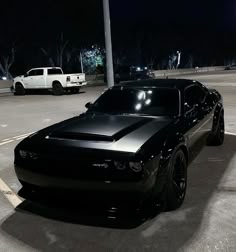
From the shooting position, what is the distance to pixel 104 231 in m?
3.93

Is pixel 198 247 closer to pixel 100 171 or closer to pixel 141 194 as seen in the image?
pixel 141 194

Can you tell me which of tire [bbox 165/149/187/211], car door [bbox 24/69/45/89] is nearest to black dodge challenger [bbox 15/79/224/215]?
tire [bbox 165/149/187/211]

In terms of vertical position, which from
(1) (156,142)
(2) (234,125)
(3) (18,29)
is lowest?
(2) (234,125)

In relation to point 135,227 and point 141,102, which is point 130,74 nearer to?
point 141,102

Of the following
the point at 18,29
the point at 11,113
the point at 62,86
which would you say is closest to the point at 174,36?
the point at 18,29

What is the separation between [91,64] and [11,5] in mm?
31849

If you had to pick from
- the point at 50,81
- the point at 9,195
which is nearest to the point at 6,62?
the point at 50,81

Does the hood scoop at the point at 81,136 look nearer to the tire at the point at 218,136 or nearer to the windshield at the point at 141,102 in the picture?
the windshield at the point at 141,102

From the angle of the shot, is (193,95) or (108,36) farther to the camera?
(108,36)

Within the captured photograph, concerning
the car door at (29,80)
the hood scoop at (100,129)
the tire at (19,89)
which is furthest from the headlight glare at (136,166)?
the tire at (19,89)

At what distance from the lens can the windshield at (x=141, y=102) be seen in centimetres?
530

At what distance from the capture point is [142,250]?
355 cm

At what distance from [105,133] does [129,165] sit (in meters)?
0.72

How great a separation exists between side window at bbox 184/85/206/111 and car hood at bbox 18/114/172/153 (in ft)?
2.37
